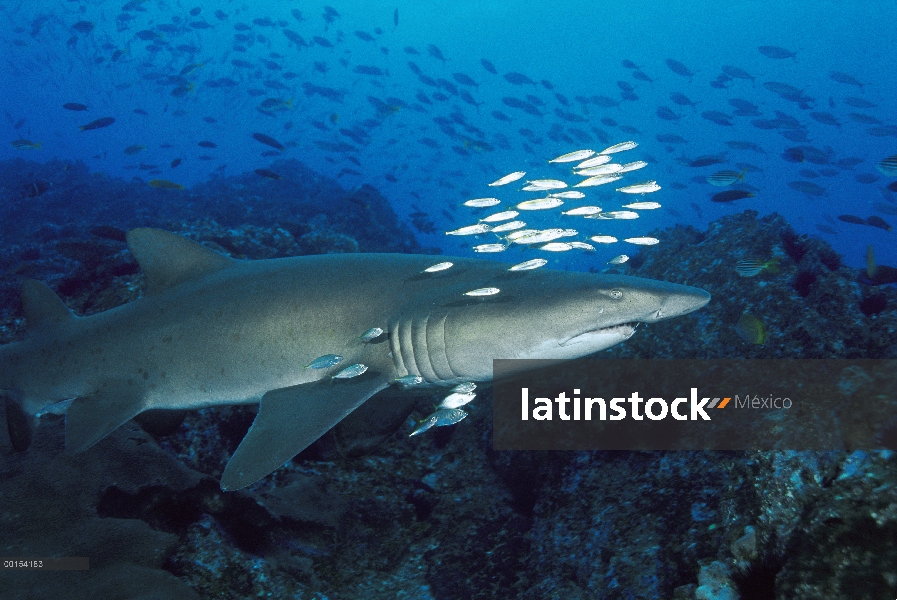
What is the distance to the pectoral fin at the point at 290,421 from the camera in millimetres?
2375

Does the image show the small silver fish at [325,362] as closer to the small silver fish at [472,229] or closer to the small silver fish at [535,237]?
the small silver fish at [472,229]

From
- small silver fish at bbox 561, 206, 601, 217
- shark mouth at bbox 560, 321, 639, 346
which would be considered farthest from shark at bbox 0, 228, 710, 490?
small silver fish at bbox 561, 206, 601, 217

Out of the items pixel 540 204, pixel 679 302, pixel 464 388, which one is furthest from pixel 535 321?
pixel 540 204

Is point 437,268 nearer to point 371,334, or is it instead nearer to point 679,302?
point 371,334

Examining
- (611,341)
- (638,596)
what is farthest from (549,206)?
(638,596)

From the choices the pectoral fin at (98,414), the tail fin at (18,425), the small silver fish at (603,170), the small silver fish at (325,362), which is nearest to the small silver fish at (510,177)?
the small silver fish at (603,170)

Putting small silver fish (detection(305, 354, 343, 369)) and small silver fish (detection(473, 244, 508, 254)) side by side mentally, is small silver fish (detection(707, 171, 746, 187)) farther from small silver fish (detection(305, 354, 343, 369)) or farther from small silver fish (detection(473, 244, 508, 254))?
small silver fish (detection(305, 354, 343, 369))

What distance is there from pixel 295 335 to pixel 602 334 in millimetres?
1990

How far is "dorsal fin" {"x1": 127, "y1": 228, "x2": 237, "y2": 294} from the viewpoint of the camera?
3641 mm

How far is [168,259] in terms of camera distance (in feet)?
12.1

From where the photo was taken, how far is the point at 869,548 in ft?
5.16

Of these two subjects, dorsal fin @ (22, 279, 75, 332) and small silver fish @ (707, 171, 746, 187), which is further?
small silver fish @ (707, 171, 746, 187)

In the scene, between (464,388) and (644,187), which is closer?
(464,388)

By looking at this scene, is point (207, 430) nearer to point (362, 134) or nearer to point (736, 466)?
point (736, 466)
